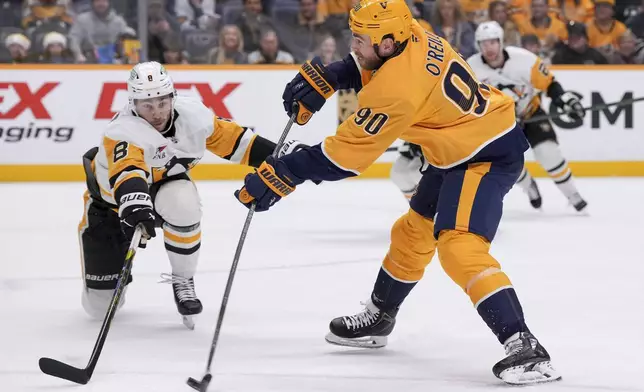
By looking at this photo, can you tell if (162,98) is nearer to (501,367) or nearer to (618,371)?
(501,367)

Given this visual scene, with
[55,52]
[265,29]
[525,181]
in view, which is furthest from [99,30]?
[525,181]

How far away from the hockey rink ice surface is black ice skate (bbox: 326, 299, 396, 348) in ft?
0.12

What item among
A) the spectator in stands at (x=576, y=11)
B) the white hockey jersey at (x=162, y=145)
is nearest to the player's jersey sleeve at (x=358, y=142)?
the white hockey jersey at (x=162, y=145)

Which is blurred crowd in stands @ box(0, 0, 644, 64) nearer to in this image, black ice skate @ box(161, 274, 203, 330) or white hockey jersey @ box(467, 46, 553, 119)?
white hockey jersey @ box(467, 46, 553, 119)

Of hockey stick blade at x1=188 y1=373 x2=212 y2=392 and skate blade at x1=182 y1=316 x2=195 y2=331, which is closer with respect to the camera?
hockey stick blade at x1=188 y1=373 x2=212 y2=392

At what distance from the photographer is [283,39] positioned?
8656 millimetres

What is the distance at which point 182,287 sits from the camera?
3799mm

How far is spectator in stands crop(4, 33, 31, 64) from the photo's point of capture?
26.7 feet

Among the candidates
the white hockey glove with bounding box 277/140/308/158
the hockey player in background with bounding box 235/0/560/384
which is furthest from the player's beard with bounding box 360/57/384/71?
the white hockey glove with bounding box 277/140/308/158

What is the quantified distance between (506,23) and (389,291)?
5.81 meters

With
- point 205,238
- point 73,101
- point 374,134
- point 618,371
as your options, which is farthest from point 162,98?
point 73,101

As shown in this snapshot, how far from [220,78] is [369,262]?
3.59 meters

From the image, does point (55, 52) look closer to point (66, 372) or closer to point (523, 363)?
point (66, 372)

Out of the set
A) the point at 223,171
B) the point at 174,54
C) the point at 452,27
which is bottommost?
the point at 223,171
